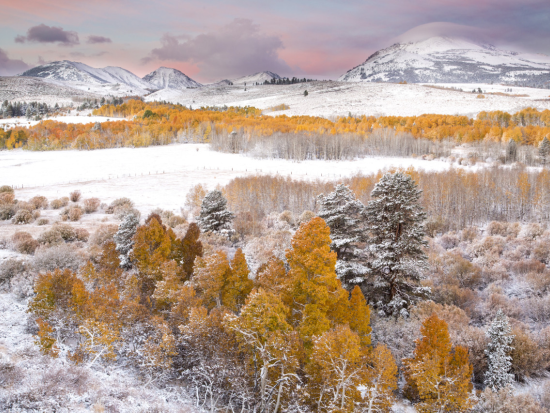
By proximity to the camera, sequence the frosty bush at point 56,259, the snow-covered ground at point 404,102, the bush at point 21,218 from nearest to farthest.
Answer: the frosty bush at point 56,259 → the bush at point 21,218 → the snow-covered ground at point 404,102

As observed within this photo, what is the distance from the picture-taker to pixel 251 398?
17125 millimetres

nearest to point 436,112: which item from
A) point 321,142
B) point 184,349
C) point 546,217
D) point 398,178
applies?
point 321,142

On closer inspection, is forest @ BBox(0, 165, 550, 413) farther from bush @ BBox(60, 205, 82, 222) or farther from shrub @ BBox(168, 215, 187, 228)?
bush @ BBox(60, 205, 82, 222)

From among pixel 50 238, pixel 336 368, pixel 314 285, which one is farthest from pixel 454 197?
pixel 50 238

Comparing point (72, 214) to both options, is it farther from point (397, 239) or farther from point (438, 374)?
point (438, 374)

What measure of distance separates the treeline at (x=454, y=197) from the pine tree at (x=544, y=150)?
78.5 ft

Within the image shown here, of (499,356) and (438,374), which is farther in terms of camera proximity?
(499,356)

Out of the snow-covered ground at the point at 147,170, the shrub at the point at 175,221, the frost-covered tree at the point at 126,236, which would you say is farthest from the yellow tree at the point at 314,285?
the snow-covered ground at the point at 147,170

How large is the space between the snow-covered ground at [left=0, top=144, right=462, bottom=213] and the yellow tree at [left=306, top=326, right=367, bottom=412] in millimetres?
40034

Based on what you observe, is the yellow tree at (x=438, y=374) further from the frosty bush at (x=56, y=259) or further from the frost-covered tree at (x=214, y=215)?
the frosty bush at (x=56, y=259)

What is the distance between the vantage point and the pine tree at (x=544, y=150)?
7838 cm

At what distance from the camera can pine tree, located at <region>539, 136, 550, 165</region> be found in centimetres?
7838

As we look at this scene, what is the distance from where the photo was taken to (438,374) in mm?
17250

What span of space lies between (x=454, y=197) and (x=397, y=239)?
3854cm
